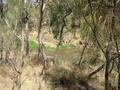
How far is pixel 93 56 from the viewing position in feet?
68.9

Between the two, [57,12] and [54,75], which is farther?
[57,12]

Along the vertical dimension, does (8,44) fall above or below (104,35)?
below

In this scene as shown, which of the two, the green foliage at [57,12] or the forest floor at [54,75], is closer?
the forest floor at [54,75]

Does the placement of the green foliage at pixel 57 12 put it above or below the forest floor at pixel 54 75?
above

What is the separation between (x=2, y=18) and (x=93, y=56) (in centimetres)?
578

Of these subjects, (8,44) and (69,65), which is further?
(69,65)

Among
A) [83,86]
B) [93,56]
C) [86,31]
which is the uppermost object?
[86,31]

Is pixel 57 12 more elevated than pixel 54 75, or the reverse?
pixel 57 12

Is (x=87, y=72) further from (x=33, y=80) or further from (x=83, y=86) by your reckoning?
(x=33, y=80)

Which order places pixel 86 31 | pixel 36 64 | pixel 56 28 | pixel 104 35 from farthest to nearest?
1. pixel 56 28
2. pixel 36 64
3. pixel 86 31
4. pixel 104 35

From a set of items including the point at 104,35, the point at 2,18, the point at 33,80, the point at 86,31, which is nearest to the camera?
the point at 104,35

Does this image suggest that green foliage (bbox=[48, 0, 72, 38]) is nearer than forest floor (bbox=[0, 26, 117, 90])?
No

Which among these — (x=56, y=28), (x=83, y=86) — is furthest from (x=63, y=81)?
(x=56, y=28)

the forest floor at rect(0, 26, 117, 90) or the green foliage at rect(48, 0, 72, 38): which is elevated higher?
the green foliage at rect(48, 0, 72, 38)
